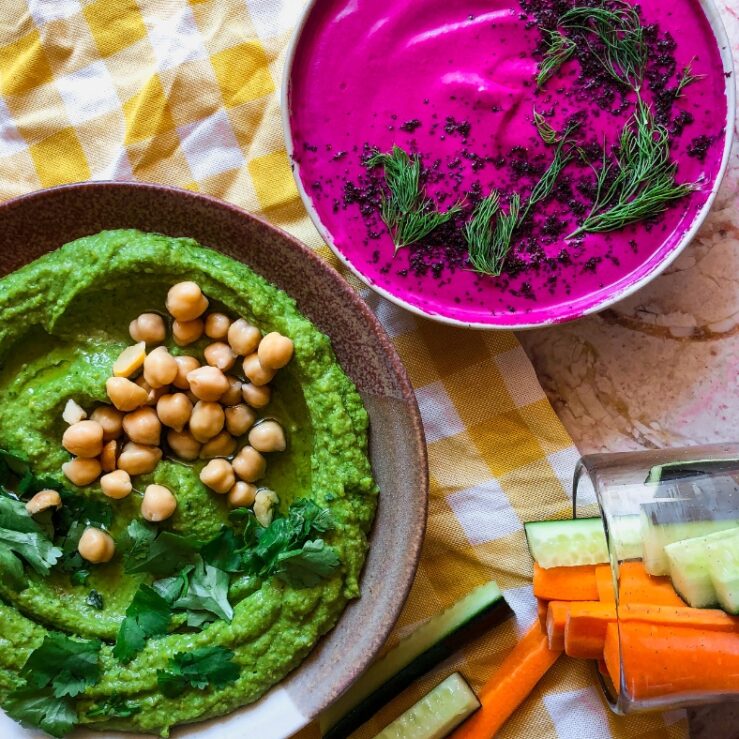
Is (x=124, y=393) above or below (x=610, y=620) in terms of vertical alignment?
above

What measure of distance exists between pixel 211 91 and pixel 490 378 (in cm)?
141

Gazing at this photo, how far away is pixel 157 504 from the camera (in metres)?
2.64

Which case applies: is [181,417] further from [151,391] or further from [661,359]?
[661,359]

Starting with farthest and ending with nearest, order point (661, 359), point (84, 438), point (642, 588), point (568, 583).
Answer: point (661, 359), point (568, 583), point (84, 438), point (642, 588)

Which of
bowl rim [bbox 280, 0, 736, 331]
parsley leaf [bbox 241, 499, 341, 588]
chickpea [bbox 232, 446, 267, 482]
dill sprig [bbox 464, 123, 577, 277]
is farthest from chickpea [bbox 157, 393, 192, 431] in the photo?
dill sprig [bbox 464, 123, 577, 277]

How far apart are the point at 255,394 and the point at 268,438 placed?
14 centimetres

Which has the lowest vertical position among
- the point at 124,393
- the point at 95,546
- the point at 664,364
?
the point at 664,364

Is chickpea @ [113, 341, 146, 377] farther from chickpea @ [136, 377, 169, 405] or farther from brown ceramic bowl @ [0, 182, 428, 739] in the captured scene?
brown ceramic bowl @ [0, 182, 428, 739]

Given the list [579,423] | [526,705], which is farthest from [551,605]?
[579,423]

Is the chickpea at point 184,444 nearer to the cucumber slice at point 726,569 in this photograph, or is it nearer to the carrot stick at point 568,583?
the carrot stick at point 568,583

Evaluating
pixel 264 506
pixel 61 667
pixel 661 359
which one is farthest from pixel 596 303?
pixel 61 667

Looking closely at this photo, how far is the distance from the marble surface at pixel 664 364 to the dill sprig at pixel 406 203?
60 centimetres

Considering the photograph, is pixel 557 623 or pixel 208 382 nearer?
pixel 208 382

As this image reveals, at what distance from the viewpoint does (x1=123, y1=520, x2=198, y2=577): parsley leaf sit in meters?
2.69
